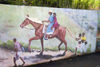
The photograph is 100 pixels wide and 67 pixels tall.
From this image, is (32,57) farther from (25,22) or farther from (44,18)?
(44,18)

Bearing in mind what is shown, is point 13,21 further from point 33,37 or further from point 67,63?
point 67,63

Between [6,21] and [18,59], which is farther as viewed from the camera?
[18,59]

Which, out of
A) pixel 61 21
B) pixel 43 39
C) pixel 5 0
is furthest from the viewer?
pixel 5 0

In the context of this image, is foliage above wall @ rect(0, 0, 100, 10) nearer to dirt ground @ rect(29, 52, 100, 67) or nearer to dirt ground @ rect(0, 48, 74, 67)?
dirt ground @ rect(0, 48, 74, 67)

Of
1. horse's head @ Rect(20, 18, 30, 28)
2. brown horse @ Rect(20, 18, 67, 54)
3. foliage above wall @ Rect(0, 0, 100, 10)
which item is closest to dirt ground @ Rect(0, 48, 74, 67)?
brown horse @ Rect(20, 18, 67, 54)

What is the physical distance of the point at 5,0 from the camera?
21.1ft

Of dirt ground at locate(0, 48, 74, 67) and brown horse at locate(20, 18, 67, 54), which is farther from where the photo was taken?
brown horse at locate(20, 18, 67, 54)

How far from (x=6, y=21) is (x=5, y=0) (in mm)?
Result: 2415

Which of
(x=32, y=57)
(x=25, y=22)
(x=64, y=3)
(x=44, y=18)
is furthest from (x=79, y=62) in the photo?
(x=64, y=3)

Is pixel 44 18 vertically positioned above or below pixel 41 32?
above

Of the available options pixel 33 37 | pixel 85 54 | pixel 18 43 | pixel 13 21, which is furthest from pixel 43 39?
pixel 85 54

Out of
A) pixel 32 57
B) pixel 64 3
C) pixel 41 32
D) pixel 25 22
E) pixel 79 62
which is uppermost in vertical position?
pixel 64 3

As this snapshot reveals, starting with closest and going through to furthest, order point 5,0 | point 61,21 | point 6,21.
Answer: point 6,21 → point 61,21 → point 5,0

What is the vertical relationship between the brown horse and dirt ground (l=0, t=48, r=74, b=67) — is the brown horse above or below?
above
